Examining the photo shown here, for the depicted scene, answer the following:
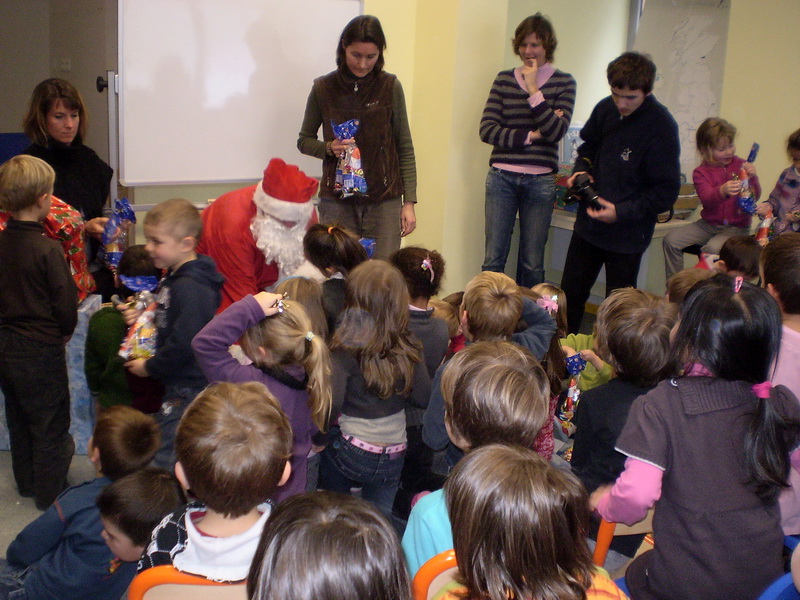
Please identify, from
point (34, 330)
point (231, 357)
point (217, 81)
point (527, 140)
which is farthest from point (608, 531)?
point (217, 81)

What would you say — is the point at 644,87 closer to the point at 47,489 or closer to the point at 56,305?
the point at 56,305

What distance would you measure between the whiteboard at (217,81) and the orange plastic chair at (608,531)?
2954 millimetres

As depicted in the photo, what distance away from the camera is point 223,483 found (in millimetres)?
1300

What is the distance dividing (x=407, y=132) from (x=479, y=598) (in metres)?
2.95

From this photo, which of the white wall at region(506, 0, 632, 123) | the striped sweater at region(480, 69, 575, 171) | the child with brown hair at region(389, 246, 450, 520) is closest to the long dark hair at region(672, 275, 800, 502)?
the child with brown hair at region(389, 246, 450, 520)

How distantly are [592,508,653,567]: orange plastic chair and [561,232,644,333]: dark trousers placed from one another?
187 centimetres

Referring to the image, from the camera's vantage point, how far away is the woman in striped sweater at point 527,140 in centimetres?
384

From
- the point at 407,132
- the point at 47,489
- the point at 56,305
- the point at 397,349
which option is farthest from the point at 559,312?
the point at 47,489

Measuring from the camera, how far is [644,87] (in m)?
3.17

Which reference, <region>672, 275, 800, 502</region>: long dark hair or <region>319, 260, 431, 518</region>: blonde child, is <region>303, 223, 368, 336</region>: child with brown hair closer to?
<region>319, 260, 431, 518</region>: blonde child

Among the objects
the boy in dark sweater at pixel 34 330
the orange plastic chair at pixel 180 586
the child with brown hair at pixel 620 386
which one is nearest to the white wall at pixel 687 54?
the child with brown hair at pixel 620 386

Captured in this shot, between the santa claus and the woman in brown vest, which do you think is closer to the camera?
the santa claus

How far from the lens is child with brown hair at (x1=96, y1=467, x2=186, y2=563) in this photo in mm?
1630

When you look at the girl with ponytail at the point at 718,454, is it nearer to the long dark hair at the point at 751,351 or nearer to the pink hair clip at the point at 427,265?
the long dark hair at the point at 751,351
